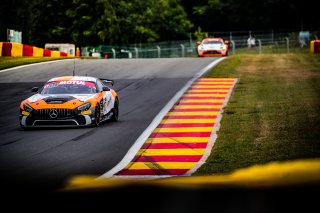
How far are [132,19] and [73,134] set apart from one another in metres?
66.8

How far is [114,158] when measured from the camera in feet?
46.3

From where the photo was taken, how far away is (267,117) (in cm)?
1900

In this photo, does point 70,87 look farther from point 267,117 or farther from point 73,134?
point 267,117

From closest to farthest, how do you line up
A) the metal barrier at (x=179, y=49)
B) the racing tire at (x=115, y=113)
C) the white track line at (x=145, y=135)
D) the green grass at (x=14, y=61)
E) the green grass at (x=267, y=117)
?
the white track line at (x=145, y=135), the green grass at (x=267, y=117), the racing tire at (x=115, y=113), the green grass at (x=14, y=61), the metal barrier at (x=179, y=49)

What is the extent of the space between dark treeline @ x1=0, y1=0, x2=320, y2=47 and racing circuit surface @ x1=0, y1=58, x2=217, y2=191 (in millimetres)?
48500

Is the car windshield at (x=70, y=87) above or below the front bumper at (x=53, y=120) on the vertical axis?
above

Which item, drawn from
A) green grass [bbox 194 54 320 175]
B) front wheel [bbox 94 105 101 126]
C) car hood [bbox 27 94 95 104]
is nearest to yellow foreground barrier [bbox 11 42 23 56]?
green grass [bbox 194 54 320 175]

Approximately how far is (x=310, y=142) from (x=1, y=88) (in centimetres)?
1605

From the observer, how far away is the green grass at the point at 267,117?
13773 mm

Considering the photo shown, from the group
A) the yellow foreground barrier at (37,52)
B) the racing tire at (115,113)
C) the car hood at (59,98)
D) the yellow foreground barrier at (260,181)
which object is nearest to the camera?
the yellow foreground barrier at (260,181)

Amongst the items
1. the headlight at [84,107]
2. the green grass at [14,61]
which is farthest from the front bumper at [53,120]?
the green grass at [14,61]

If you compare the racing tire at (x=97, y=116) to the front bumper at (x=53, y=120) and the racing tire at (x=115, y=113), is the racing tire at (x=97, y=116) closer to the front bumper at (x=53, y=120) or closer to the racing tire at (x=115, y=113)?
the front bumper at (x=53, y=120)

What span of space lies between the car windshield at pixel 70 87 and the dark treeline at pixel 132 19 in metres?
60.3

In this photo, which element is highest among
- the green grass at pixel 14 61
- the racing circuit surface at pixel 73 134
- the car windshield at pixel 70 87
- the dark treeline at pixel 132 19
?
the dark treeline at pixel 132 19
